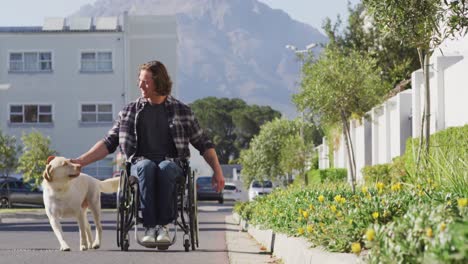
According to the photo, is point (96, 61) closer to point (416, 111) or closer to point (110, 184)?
point (416, 111)

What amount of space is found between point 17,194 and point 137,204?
3988 centimetres

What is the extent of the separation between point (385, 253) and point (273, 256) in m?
7.64

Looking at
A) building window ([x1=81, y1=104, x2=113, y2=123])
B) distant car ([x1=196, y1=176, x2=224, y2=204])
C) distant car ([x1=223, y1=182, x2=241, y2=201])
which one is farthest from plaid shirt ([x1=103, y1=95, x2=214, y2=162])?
distant car ([x1=223, y1=182, x2=241, y2=201])

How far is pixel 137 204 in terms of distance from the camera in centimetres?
942

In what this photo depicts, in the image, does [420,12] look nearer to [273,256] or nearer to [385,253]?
[273,256]

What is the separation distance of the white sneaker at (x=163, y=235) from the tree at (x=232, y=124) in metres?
114

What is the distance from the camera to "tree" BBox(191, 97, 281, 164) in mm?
125562

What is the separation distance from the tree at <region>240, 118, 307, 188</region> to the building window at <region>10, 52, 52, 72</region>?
1352 centimetres

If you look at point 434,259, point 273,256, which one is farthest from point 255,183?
point 434,259

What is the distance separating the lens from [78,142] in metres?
61.1

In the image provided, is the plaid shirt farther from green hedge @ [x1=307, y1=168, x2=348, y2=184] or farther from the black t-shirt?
green hedge @ [x1=307, y1=168, x2=348, y2=184]

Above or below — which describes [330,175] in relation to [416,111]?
below

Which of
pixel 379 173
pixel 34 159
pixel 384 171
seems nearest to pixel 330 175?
pixel 34 159

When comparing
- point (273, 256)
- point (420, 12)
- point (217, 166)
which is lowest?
point (273, 256)
